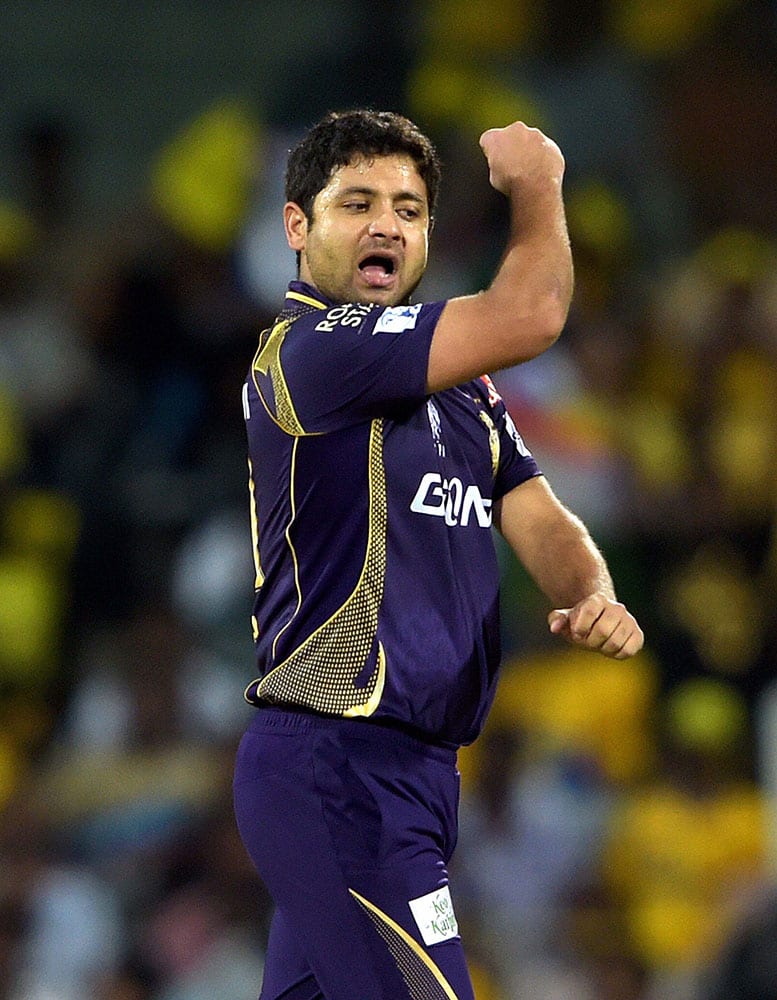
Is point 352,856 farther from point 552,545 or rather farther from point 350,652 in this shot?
point 552,545

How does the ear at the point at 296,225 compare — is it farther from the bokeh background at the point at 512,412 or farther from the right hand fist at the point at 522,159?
the bokeh background at the point at 512,412

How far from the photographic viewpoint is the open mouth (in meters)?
3.65

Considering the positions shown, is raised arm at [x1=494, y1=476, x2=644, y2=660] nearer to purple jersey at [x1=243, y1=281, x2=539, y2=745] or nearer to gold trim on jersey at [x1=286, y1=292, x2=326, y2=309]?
purple jersey at [x1=243, y1=281, x2=539, y2=745]

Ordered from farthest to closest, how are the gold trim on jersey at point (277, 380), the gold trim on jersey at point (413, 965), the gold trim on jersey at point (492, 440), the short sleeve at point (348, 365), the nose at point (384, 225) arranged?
1. the gold trim on jersey at point (492, 440)
2. the nose at point (384, 225)
3. the gold trim on jersey at point (277, 380)
4. the short sleeve at point (348, 365)
5. the gold trim on jersey at point (413, 965)

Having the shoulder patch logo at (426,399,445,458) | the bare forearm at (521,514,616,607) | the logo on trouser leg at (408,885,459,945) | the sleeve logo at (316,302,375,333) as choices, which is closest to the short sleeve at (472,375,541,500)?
the bare forearm at (521,514,616,607)

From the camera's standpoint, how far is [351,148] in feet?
12.1

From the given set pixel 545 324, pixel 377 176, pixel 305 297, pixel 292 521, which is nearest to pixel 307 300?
pixel 305 297

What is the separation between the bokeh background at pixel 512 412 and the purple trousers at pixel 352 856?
10.4 ft

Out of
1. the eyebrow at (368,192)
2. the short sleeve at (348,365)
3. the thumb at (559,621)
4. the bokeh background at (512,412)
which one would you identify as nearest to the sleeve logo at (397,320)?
the short sleeve at (348,365)

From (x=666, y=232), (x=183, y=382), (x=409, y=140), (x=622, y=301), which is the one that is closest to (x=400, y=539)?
(x=409, y=140)

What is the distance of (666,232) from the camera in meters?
9.30

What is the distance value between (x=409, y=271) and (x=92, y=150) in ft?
20.9

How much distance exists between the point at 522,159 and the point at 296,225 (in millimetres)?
615

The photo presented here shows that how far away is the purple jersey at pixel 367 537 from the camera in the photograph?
3.39 m
